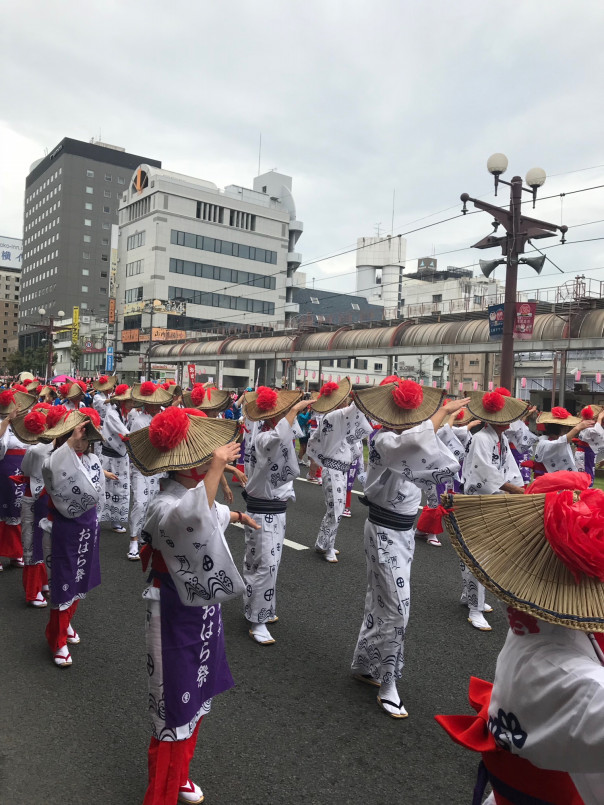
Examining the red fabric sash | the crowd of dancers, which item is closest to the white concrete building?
the crowd of dancers

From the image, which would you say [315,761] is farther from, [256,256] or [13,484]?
[256,256]

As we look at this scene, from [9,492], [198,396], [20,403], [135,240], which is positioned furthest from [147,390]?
[135,240]

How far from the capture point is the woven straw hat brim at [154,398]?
7.84 meters

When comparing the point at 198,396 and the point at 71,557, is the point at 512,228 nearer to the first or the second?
the point at 198,396

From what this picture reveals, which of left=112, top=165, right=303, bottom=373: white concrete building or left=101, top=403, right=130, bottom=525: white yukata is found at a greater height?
left=112, top=165, right=303, bottom=373: white concrete building

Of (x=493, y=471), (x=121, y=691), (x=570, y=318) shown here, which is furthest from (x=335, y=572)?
(x=570, y=318)

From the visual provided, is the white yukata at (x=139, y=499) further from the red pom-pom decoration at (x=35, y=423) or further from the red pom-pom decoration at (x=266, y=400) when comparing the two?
the red pom-pom decoration at (x=266, y=400)

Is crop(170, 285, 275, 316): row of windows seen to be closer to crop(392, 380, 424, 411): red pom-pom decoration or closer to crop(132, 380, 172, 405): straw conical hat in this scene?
crop(132, 380, 172, 405): straw conical hat

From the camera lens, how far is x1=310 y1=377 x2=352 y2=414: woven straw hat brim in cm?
587

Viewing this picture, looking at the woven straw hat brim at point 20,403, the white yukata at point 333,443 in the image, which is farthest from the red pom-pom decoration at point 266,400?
the woven straw hat brim at point 20,403

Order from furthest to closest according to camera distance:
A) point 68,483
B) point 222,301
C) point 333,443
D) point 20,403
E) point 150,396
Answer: point 222,301 < point 150,396 < point 20,403 < point 333,443 < point 68,483

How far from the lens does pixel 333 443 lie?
18.6 feet

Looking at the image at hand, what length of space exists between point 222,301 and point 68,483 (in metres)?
53.0

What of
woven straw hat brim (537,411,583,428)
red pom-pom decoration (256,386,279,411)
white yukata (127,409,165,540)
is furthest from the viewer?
woven straw hat brim (537,411,583,428)
